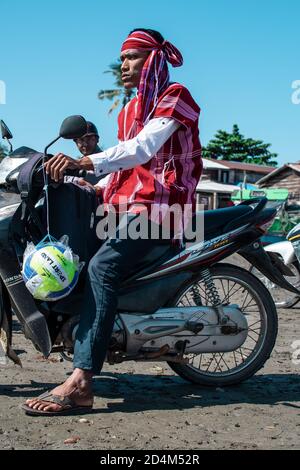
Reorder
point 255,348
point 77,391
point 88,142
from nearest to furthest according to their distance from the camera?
point 77,391 → point 255,348 → point 88,142

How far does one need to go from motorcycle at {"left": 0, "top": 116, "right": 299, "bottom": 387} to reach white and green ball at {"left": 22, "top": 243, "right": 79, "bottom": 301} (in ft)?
0.73

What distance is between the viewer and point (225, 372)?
4.11 meters

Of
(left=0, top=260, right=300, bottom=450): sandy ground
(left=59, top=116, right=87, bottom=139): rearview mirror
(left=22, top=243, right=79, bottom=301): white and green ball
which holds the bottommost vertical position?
(left=0, top=260, right=300, bottom=450): sandy ground

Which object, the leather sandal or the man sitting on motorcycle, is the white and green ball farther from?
the leather sandal

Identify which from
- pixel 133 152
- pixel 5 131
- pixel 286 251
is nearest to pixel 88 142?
pixel 5 131

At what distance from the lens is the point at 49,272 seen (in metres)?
3.33

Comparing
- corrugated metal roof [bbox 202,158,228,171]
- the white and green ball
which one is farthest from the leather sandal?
corrugated metal roof [bbox 202,158,228,171]

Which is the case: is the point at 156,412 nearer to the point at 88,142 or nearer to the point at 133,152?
the point at 133,152

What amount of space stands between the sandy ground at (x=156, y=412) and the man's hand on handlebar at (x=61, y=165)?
1.34 metres

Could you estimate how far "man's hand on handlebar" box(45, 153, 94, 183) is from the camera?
337 cm

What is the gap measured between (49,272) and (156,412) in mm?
1009

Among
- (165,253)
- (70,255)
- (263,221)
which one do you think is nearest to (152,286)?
(165,253)

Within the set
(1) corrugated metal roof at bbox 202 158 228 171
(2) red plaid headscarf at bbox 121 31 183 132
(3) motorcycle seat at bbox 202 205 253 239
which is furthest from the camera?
(1) corrugated metal roof at bbox 202 158 228 171

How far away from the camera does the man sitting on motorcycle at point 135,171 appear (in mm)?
3455
